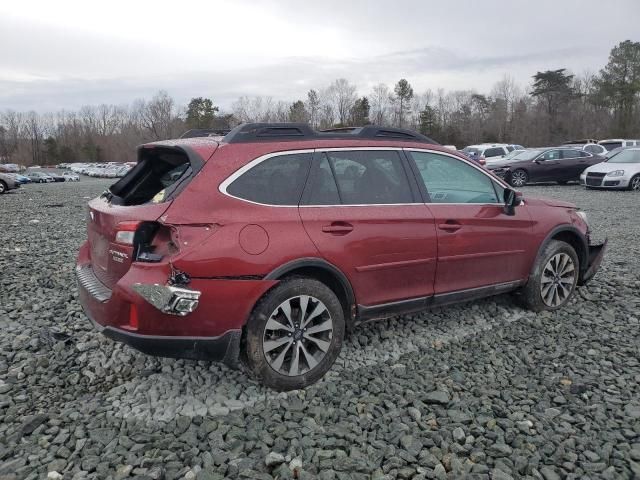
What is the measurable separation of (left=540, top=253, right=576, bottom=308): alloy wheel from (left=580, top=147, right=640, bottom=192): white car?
14.5 m

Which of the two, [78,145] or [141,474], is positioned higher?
[78,145]

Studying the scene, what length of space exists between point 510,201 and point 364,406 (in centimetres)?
234

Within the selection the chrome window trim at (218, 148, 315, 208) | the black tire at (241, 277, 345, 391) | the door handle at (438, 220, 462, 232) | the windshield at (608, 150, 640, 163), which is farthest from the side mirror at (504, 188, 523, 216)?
the windshield at (608, 150, 640, 163)

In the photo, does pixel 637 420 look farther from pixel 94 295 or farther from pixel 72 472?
pixel 94 295

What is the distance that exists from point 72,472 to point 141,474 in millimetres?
369

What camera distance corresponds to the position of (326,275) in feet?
11.7

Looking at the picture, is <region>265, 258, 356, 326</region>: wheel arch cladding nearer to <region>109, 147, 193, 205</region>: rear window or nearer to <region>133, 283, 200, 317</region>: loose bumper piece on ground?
<region>133, 283, 200, 317</region>: loose bumper piece on ground

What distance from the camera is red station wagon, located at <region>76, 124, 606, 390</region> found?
3.08 m

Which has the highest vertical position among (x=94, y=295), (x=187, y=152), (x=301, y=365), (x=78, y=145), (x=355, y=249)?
(x=78, y=145)

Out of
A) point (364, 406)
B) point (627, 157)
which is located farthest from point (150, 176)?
point (627, 157)

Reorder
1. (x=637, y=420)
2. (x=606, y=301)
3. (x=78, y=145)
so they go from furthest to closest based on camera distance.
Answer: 1. (x=78, y=145)
2. (x=606, y=301)
3. (x=637, y=420)

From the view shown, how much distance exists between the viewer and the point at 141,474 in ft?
8.55

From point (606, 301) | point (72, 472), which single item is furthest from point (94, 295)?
point (606, 301)

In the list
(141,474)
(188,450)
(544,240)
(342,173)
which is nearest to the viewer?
(141,474)
